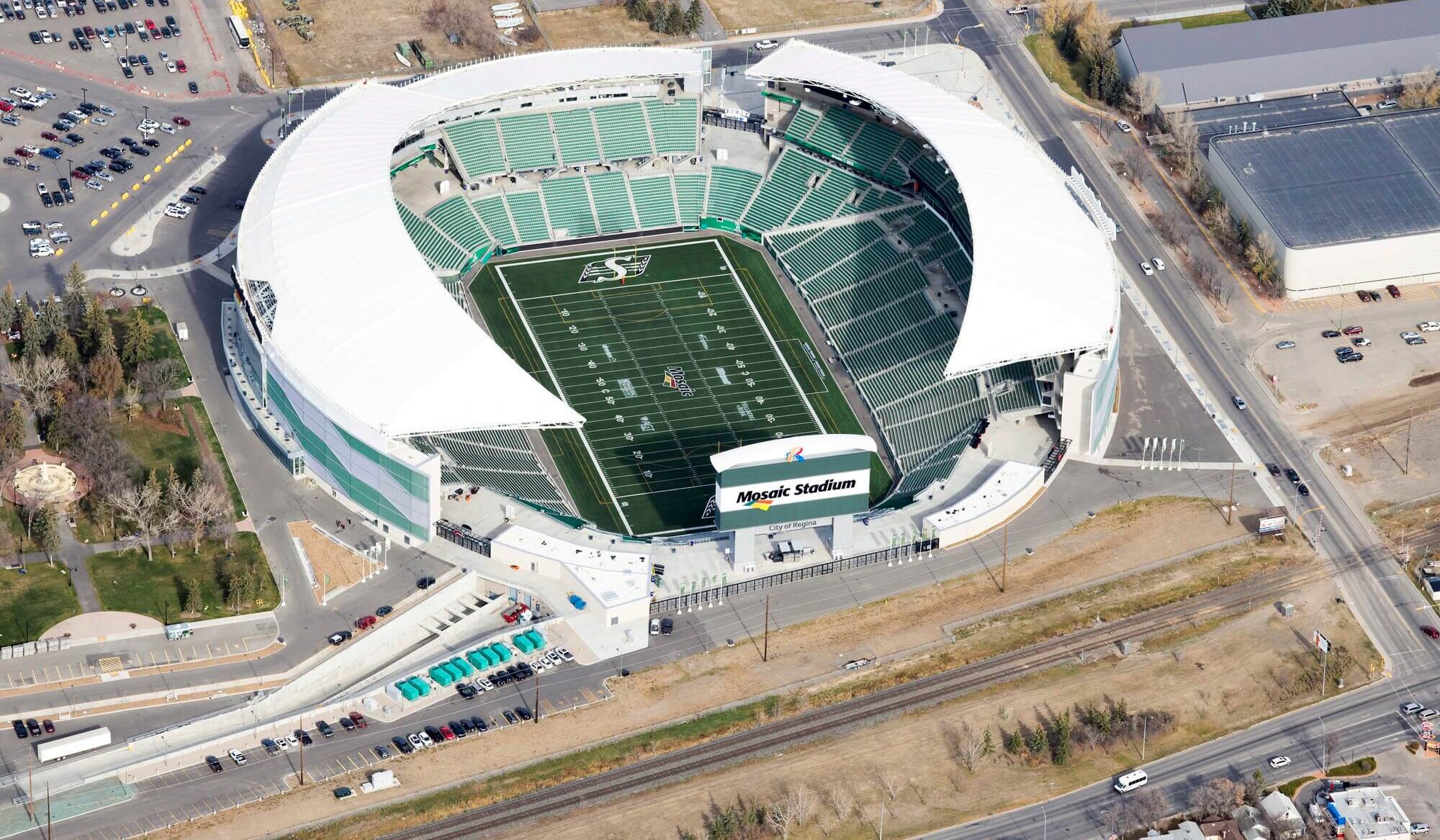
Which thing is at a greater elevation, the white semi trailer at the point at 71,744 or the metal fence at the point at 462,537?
the metal fence at the point at 462,537

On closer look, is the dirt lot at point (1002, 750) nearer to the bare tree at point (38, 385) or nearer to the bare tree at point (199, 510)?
the bare tree at point (199, 510)

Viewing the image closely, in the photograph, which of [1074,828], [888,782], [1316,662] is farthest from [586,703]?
[1316,662]

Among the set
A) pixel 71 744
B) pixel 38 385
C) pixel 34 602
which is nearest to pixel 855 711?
pixel 71 744

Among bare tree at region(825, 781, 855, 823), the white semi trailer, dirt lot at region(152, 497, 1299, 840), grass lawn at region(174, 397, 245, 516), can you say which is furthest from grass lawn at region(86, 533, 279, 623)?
bare tree at region(825, 781, 855, 823)

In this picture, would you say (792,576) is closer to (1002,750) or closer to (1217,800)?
(1002,750)

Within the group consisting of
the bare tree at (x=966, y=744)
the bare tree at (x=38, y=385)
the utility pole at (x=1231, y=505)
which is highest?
the bare tree at (x=38, y=385)

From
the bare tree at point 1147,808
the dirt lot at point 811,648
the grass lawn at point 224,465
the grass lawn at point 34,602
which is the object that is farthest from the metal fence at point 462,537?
the bare tree at point 1147,808
